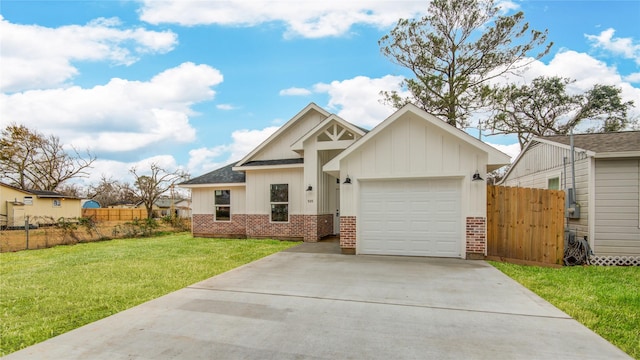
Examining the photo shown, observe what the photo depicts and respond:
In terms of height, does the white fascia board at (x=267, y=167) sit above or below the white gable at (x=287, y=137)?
below

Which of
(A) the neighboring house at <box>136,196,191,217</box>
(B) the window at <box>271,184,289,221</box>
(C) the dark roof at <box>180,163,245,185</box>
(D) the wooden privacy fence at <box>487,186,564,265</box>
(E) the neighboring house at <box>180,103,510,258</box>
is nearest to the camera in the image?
(D) the wooden privacy fence at <box>487,186,564,265</box>

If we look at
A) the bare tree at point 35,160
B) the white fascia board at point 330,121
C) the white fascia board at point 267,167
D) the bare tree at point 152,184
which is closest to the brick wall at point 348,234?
the white fascia board at point 330,121

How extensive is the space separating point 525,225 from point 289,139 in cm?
925

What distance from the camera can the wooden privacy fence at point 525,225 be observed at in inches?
321

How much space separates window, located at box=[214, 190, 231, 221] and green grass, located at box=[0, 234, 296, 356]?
127 inches

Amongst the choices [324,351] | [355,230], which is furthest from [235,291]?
[355,230]

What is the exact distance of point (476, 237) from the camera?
8.45 m

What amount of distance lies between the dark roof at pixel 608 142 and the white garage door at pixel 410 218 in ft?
13.2

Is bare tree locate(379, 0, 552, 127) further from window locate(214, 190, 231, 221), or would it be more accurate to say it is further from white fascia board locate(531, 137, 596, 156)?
window locate(214, 190, 231, 221)

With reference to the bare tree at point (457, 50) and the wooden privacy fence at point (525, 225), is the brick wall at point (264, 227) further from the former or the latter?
the bare tree at point (457, 50)

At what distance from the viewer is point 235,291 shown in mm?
5727

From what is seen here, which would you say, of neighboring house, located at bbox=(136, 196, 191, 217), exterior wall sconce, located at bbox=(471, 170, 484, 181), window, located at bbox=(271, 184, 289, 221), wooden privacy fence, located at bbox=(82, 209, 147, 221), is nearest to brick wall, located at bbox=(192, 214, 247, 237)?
window, located at bbox=(271, 184, 289, 221)

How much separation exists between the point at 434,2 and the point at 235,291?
1978 centimetres

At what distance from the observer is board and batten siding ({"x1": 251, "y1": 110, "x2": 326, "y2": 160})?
13.8 meters
